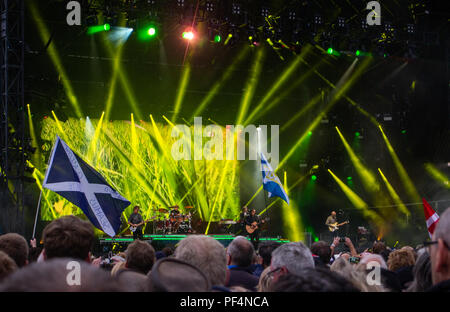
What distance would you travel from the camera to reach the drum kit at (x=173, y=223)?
16734mm

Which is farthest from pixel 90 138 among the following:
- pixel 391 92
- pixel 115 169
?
pixel 391 92

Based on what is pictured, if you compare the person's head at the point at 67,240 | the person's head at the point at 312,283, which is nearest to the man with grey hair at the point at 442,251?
the person's head at the point at 312,283

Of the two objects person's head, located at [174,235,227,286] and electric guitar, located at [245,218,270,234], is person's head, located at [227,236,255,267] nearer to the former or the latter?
person's head, located at [174,235,227,286]

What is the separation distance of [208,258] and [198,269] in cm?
71

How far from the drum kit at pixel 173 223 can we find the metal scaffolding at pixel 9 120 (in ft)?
18.6

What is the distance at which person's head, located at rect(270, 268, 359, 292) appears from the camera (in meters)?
1.38

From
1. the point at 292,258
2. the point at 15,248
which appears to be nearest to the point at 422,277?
the point at 292,258

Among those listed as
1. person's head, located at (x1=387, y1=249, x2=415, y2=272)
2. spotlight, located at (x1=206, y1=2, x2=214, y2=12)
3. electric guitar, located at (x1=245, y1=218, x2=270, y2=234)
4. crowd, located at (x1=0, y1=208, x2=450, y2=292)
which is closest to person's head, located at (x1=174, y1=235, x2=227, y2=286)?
crowd, located at (x1=0, y1=208, x2=450, y2=292)

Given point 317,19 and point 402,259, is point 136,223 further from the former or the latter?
point 402,259

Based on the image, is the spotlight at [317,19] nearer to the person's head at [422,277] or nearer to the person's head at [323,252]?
the person's head at [323,252]

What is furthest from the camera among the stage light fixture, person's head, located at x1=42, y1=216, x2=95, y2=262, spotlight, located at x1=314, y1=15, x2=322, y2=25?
spotlight, located at x1=314, y1=15, x2=322, y2=25

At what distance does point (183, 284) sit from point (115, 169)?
1648 cm

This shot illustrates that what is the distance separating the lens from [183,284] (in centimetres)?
172
